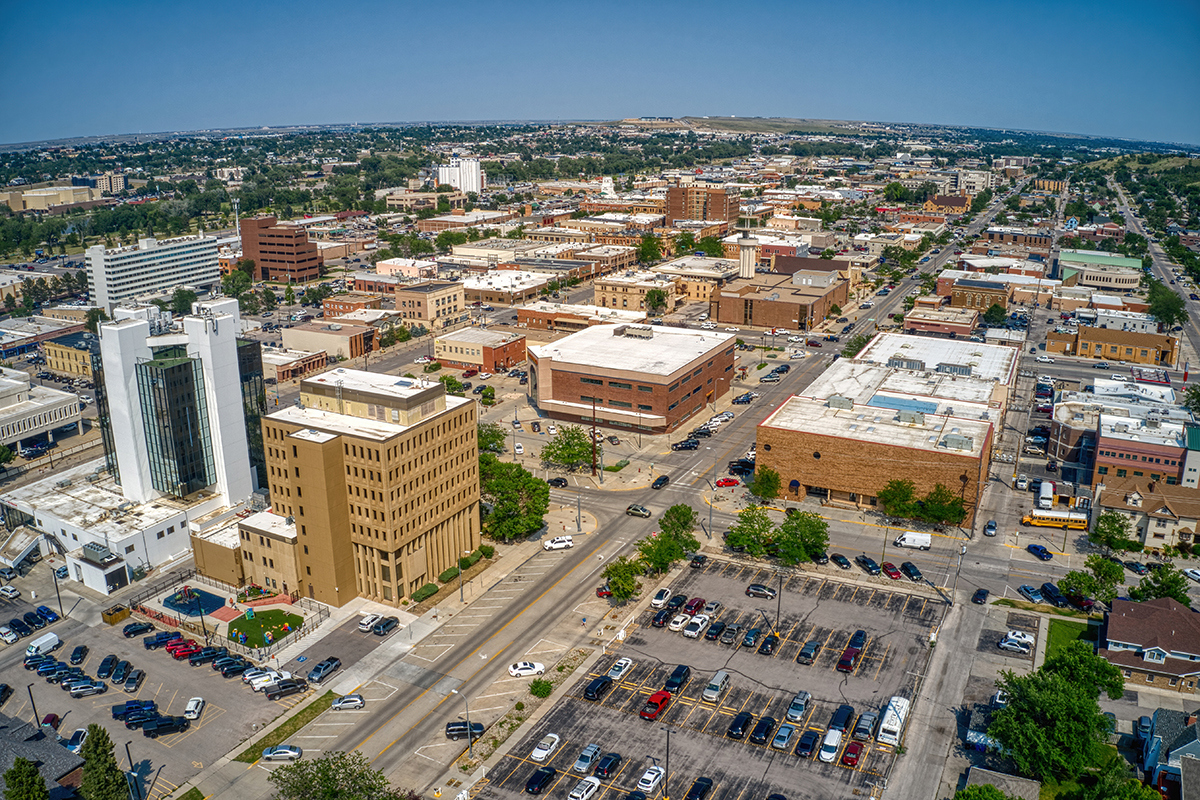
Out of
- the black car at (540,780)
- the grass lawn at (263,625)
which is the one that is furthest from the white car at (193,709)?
the black car at (540,780)

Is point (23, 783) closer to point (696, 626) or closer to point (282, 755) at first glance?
point (282, 755)

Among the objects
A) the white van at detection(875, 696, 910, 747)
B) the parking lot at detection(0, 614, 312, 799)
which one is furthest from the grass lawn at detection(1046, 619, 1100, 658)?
the parking lot at detection(0, 614, 312, 799)

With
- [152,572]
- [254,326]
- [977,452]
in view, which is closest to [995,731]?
[977,452]

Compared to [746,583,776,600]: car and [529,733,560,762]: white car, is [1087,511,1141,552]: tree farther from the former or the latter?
[529,733,560,762]: white car

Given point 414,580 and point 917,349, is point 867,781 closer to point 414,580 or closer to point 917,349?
point 414,580

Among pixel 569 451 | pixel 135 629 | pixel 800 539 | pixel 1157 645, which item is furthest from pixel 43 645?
pixel 1157 645

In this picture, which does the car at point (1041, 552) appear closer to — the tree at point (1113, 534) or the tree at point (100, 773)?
the tree at point (1113, 534)
